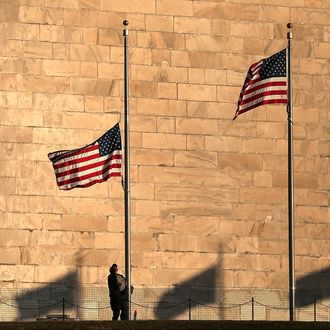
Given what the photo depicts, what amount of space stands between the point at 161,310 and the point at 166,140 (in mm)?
4736

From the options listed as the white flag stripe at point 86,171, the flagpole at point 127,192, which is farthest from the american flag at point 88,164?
the flagpole at point 127,192

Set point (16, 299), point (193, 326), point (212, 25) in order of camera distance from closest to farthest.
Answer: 1. point (193, 326)
2. point (16, 299)
3. point (212, 25)

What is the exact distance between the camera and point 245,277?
4531cm

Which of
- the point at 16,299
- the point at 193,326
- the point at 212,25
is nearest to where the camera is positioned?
the point at 193,326

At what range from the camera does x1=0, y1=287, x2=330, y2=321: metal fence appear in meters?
43.2

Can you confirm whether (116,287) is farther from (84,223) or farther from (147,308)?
(84,223)

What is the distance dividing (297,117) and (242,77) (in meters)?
1.98

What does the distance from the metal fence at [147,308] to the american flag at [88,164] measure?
4851 millimetres

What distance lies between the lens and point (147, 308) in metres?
44.2

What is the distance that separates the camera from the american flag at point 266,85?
3953cm

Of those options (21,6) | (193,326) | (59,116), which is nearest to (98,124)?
(59,116)

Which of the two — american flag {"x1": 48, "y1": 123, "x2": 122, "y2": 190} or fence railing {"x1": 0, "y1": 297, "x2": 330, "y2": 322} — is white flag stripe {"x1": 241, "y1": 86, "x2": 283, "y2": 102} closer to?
american flag {"x1": 48, "y1": 123, "x2": 122, "y2": 190}

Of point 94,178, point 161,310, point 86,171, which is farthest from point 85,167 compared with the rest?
point 161,310

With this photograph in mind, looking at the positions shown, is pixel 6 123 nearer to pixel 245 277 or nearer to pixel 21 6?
pixel 21 6
